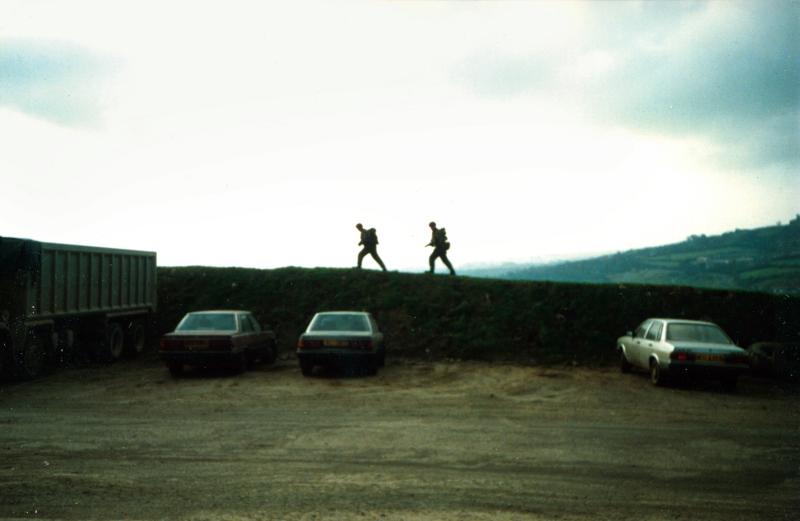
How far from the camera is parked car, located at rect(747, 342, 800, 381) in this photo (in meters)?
19.0

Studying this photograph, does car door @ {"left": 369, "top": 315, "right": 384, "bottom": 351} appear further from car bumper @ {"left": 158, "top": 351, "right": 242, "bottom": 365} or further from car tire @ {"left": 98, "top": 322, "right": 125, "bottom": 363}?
car tire @ {"left": 98, "top": 322, "right": 125, "bottom": 363}

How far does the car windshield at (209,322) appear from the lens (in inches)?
685

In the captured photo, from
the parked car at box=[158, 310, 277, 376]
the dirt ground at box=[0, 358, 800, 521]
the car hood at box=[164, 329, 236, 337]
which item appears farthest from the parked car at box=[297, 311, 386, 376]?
the car hood at box=[164, 329, 236, 337]

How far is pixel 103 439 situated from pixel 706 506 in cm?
708

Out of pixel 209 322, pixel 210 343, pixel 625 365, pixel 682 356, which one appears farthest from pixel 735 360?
pixel 209 322

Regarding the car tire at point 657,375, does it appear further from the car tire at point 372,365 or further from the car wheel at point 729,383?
the car tire at point 372,365

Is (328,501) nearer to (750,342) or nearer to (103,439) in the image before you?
(103,439)

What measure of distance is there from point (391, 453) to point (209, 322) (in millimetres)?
10339

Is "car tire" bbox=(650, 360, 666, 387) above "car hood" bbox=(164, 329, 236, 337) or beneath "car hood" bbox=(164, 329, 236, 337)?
beneath

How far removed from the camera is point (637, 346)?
17.8 meters

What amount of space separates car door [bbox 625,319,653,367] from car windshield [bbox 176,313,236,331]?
32.5 ft

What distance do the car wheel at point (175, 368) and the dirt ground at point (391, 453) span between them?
1742 millimetres

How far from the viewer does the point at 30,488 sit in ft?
21.7

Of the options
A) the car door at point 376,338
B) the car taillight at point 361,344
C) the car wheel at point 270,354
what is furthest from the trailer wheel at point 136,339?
the car taillight at point 361,344
